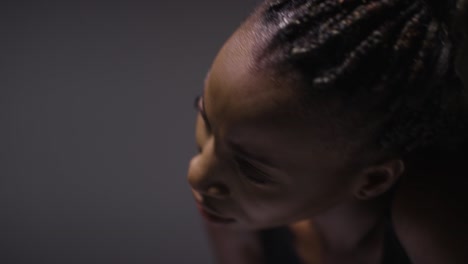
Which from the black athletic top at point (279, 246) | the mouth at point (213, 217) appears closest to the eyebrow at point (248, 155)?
the mouth at point (213, 217)

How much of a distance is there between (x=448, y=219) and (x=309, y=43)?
9.2 inches

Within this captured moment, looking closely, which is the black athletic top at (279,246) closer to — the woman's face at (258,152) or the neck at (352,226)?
the neck at (352,226)

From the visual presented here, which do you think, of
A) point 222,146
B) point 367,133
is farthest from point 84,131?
point 367,133

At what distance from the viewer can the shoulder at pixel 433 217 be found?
54 centimetres

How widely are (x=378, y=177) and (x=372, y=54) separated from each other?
0.44ft

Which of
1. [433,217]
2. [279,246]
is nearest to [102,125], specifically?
[279,246]

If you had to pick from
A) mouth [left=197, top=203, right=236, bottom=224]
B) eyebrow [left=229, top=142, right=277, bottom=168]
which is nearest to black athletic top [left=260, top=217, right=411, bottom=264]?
mouth [left=197, top=203, right=236, bottom=224]

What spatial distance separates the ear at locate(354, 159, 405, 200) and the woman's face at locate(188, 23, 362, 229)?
0.04 ft

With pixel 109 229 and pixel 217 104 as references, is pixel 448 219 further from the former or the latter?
pixel 109 229

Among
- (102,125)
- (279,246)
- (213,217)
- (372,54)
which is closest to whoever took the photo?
(372,54)

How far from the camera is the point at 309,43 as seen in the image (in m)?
0.46

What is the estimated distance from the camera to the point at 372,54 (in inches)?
18.3

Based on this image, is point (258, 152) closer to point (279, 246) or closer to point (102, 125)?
point (279, 246)

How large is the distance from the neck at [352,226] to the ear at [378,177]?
6 cm
